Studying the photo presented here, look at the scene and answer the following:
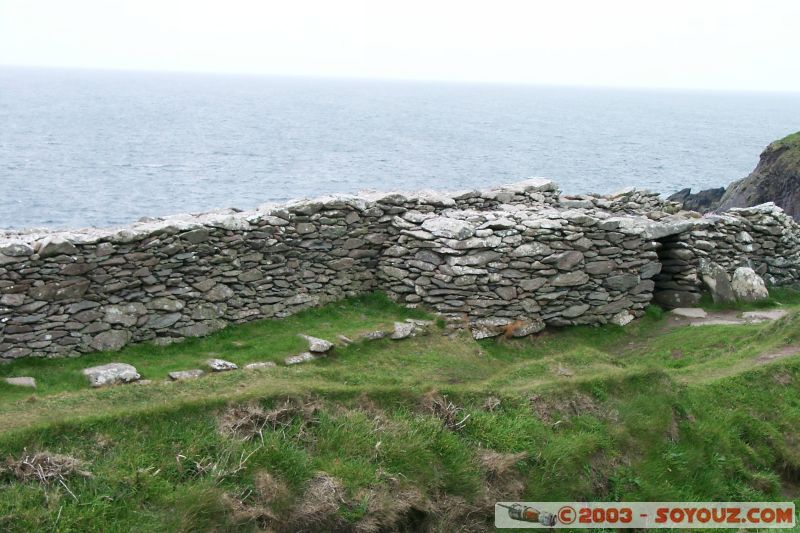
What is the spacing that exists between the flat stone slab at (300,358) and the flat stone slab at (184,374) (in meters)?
1.89

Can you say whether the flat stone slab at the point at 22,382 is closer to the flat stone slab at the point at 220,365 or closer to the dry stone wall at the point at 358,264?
the dry stone wall at the point at 358,264

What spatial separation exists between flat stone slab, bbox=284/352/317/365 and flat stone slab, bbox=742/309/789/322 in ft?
40.3

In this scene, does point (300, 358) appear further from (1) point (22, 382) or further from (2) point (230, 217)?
(1) point (22, 382)

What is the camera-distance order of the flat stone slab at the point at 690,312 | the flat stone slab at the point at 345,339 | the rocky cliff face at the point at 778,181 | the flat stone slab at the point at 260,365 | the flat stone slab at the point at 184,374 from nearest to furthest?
the flat stone slab at the point at 184,374
the flat stone slab at the point at 260,365
the flat stone slab at the point at 345,339
the flat stone slab at the point at 690,312
the rocky cliff face at the point at 778,181

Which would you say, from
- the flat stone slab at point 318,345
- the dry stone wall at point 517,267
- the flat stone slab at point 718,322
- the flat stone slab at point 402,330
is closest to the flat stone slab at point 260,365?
the flat stone slab at point 318,345

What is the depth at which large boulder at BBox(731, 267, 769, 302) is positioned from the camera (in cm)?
2250

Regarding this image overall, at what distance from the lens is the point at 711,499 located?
40.9 ft

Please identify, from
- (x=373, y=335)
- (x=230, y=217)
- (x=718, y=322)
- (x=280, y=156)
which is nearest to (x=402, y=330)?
(x=373, y=335)

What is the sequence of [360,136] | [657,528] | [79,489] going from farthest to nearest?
[360,136]
[657,528]
[79,489]

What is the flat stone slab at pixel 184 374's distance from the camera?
14.9 metres

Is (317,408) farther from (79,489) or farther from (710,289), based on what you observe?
(710,289)

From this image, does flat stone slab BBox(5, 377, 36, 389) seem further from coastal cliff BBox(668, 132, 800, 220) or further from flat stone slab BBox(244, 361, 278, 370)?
coastal cliff BBox(668, 132, 800, 220)

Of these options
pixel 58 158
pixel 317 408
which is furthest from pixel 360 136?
pixel 317 408

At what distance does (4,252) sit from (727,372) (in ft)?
49.0
